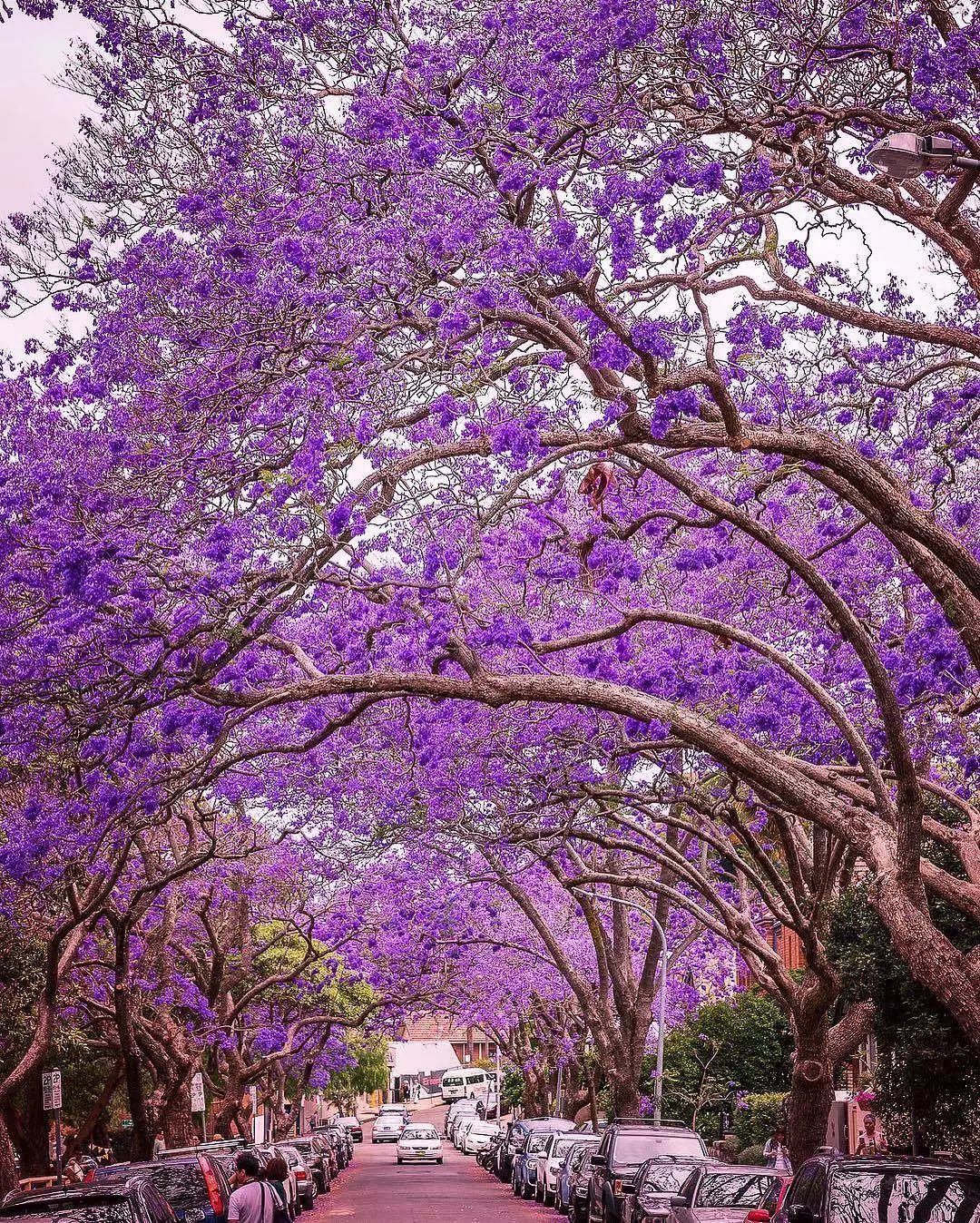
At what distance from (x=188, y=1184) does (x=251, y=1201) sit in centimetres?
385

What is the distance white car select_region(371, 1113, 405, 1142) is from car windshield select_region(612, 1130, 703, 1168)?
6451 cm

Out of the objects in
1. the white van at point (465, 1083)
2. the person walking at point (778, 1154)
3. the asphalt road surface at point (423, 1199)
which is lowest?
the asphalt road surface at point (423, 1199)

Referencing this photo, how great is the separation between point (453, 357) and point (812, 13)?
3.73 meters

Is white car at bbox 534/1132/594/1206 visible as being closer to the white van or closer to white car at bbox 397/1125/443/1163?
white car at bbox 397/1125/443/1163

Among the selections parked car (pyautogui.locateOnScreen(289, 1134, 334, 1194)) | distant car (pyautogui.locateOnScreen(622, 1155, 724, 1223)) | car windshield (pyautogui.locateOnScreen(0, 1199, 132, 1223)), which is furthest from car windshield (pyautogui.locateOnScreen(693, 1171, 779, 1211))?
parked car (pyautogui.locateOnScreen(289, 1134, 334, 1194))

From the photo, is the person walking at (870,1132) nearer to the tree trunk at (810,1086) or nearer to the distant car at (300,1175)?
the tree trunk at (810,1086)

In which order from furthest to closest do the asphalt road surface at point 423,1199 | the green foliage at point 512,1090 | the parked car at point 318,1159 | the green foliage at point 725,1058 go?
the green foliage at point 512,1090 → the green foliage at point 725,1058 → the parked car at point 318,1159 → the asphalt road surface at point 423,1199

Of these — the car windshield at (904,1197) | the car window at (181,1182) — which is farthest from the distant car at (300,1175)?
the car windshield at (904,1197)

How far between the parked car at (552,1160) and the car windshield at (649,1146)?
9.69 m

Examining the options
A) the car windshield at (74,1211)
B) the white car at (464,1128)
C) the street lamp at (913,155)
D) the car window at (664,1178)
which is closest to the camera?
the street lamp at (913,155)

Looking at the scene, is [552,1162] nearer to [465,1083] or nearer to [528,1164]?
[528,1164]

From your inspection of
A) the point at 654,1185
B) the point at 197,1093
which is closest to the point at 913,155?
the point at 654,1185

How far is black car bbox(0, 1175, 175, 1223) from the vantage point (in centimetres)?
1180

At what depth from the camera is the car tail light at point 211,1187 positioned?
17.2 m
